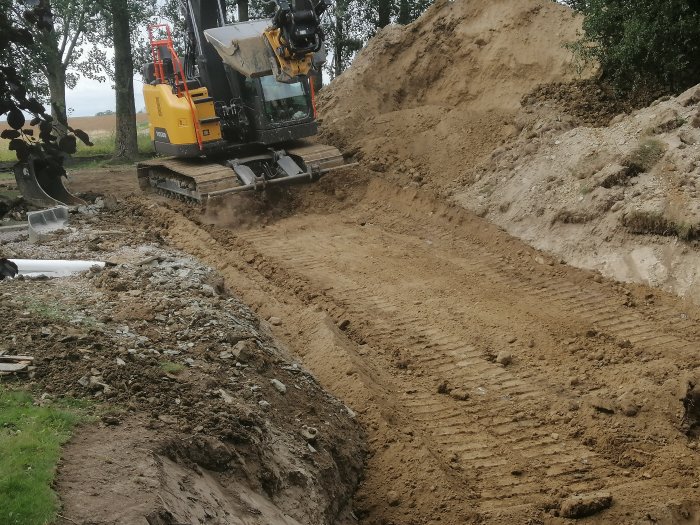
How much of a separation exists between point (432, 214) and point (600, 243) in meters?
3.27

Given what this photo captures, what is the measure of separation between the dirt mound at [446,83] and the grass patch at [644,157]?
3.69 metres

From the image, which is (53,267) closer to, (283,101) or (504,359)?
(504,359)

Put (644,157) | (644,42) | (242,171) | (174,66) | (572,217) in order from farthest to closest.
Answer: (174,66) → (242,171) → (644,42) → (572,217) → (644,157)

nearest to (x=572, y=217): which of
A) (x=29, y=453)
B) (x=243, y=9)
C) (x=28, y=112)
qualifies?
(x=29, y=453)

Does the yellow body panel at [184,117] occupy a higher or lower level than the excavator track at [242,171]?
higher

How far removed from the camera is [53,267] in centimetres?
855

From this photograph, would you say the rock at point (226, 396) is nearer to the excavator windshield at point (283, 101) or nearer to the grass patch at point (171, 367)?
the grass patch at point (171, 367)

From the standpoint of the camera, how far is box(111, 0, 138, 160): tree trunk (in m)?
21.9

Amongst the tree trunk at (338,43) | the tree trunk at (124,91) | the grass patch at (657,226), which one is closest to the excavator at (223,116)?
the grass patch at (657,226)

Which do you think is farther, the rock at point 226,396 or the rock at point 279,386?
the rock at point 279,386

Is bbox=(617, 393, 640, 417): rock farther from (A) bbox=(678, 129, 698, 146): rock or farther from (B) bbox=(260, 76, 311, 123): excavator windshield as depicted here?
(B) bbox=(260, 76, 311, 123): excavator windshield

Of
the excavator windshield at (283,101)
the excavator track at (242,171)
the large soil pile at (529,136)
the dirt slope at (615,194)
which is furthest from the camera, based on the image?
the excavator windshield at (283,101)

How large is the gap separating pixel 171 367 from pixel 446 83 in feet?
39.2

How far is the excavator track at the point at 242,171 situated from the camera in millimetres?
13203
